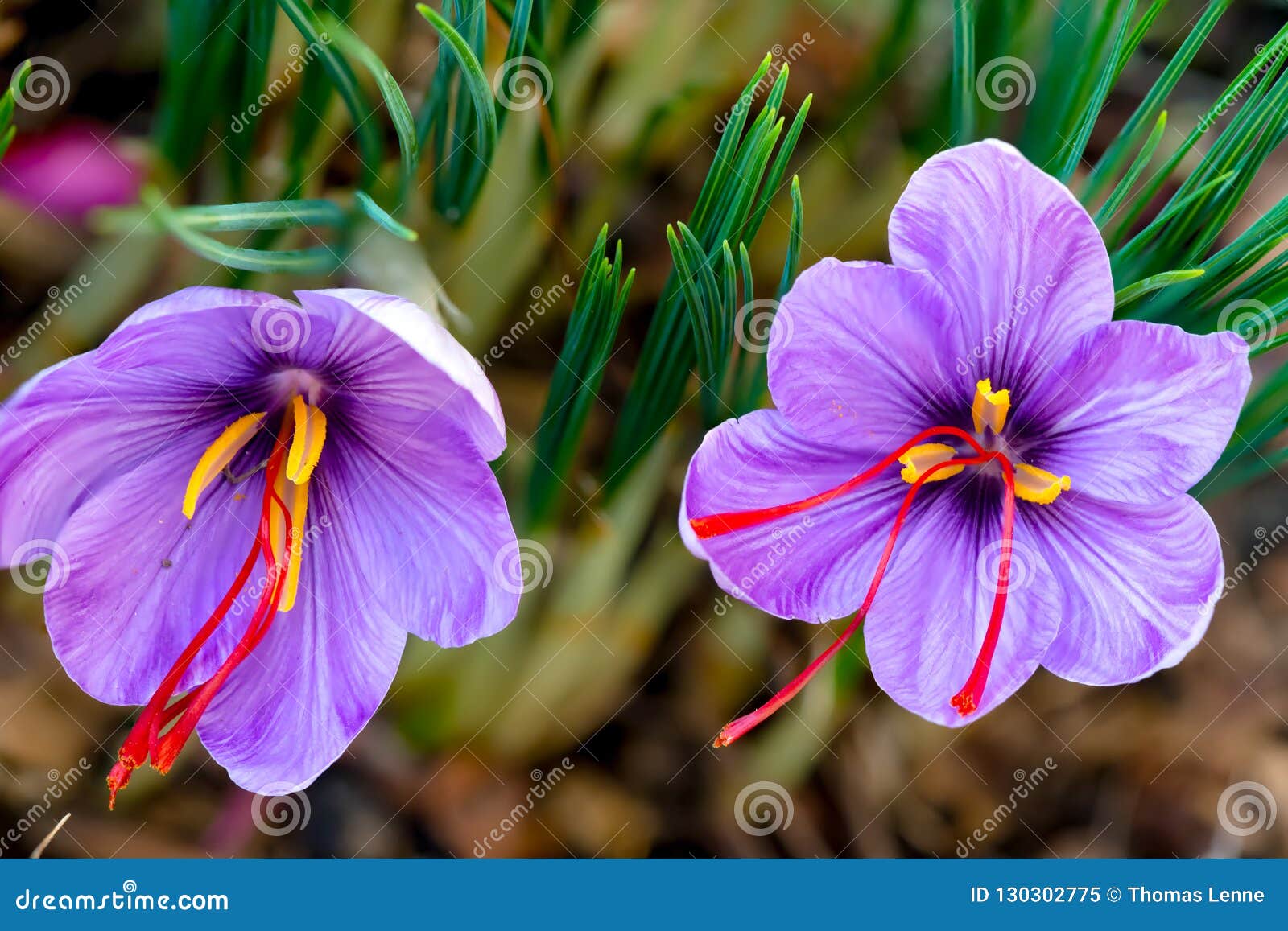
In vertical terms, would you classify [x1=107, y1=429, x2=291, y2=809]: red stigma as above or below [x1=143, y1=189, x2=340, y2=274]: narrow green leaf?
below

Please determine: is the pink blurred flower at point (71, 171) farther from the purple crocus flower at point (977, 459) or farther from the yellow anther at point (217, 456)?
the purple crocus flower at point (977, 459)

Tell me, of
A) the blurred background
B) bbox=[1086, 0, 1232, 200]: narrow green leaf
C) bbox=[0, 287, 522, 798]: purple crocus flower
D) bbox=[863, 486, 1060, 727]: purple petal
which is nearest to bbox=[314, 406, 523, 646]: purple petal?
bbox=[0, 287, 522, 798]: purple crocus flower

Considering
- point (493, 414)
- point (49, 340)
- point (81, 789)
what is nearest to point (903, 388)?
point (493, 414)

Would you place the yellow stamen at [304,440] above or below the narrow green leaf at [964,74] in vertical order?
below

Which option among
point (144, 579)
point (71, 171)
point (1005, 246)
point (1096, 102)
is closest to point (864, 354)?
point (1005, 246)

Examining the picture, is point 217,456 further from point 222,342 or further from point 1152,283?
point 1152,283

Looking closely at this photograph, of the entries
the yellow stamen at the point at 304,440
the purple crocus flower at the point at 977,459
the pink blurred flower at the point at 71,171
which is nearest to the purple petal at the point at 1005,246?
the purple crocus flower at the point at 977,459

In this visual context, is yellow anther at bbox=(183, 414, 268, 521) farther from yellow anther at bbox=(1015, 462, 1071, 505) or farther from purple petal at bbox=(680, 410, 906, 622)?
yellow anther at bbox=(1015, 462, 1071, 505)

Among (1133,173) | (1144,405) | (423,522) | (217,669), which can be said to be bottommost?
(217,669)
